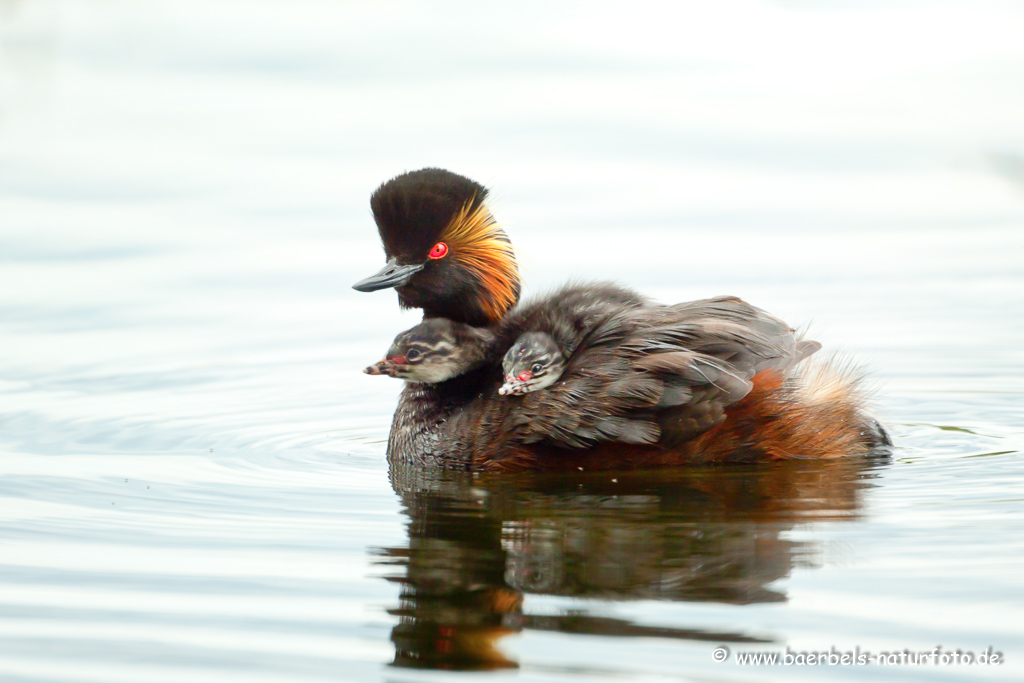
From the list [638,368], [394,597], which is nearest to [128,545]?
[394,597]

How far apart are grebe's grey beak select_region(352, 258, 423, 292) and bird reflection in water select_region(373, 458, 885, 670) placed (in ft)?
3.21

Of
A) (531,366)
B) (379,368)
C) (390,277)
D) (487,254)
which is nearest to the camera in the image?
(531,366)

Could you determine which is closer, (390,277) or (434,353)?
(434,353)

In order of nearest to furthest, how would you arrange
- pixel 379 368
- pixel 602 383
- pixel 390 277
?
pixel 602 383, pixel 379 368, pixel 390 277

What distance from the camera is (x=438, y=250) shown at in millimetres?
7059

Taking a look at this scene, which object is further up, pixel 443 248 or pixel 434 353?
pixel 443 248

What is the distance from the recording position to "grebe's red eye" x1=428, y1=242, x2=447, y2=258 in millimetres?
7055

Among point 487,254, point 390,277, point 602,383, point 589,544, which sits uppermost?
point 487,254

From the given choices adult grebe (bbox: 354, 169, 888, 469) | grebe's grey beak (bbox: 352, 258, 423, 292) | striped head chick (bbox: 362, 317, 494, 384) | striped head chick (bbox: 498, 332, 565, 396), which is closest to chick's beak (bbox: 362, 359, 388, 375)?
striped head chick (bbox: 362, 317, 494, 384)

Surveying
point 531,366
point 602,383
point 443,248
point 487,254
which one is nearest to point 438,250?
point 443,248

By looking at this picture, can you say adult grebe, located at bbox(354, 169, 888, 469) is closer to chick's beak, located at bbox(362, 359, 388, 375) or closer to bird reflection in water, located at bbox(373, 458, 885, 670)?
bird reflection in water, located at bbox(373, 458, 885, 670)

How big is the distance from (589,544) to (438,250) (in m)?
2.49

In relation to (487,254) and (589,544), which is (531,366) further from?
(589,544)

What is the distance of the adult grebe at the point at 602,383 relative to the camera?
604 centimetres
